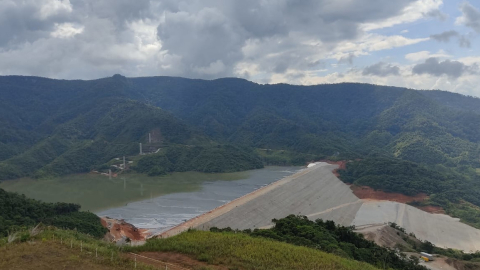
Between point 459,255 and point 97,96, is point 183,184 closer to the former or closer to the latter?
point 459,255

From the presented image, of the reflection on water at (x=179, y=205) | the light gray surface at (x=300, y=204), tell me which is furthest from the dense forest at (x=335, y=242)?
the reflection on water at (x=179, y=205)

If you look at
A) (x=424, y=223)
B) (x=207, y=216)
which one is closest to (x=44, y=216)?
(x=207, y=216)

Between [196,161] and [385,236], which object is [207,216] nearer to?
[385,236]

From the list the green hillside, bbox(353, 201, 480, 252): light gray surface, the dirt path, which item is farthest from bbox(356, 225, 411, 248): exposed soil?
the green hillside

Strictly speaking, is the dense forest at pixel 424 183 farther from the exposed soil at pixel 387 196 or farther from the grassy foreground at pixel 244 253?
the grassy foreground at pixel 244 253

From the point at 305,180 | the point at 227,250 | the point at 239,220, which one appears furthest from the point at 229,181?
the point at 227,250

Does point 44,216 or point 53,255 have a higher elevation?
point 53,255

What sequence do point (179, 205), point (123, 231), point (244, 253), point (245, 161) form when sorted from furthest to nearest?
point (245, 161) < point (179, 205) < point (123, 231) < point (244, 253)

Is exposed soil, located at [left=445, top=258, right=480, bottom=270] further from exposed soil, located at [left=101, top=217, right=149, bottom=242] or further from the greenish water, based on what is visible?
the greenish water
